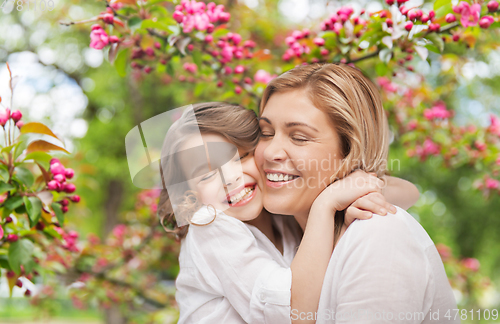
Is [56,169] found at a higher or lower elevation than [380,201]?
lower

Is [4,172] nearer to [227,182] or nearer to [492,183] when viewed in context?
[227,182]

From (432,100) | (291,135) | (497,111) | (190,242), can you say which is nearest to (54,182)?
(190,242)

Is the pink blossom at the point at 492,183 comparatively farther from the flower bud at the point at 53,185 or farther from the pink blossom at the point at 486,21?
the flower bud at the point at 53,185

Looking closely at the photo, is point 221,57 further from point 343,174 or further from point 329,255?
point 329,255

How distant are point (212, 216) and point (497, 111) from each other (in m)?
9.03

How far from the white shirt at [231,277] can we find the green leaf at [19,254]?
697 millimetres

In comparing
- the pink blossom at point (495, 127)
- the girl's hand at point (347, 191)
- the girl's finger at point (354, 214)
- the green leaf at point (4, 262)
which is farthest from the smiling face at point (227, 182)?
the pink blossom at point (495, 127)

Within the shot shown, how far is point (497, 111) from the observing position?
8.29m

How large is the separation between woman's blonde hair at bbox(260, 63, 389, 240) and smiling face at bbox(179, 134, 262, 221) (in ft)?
1.23

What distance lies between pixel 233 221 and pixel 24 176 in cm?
96

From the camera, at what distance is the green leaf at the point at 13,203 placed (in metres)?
1.53

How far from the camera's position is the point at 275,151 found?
5.11 ft

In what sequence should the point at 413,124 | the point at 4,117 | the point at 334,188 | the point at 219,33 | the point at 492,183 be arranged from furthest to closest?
the point at 413,124, the point at 492,183, the point at 219,33, the point at 4,117, the point at 334,188

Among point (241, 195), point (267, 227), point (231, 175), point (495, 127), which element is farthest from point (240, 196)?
point (495, 127)
